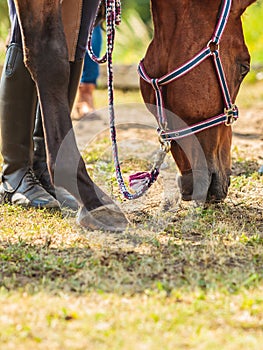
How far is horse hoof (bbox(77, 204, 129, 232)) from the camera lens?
287 cm

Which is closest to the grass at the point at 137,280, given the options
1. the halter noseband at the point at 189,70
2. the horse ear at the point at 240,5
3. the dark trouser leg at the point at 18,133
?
the dark trouser leg at the point at 18,133

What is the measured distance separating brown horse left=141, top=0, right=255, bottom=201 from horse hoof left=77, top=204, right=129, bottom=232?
17.7 inches

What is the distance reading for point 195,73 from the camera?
3014mm

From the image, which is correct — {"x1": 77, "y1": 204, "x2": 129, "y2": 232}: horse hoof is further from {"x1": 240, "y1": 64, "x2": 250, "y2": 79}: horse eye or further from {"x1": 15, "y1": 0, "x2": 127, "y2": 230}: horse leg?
{"x1": 240, "y1": 64, "x2": 250, "y2": 79}: horse eye

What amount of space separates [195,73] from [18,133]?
40.1 inches

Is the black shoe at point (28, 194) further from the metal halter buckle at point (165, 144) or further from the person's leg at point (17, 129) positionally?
the metal halter buckle at point (165, 144)

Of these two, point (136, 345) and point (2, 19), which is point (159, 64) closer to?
point (136, 345)

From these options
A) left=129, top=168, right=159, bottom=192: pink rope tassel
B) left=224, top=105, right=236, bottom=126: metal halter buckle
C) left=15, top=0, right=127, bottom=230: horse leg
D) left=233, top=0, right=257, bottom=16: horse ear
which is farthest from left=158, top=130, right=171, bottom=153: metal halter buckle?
left=233, top=0, right=257, bottom=16: horse ear

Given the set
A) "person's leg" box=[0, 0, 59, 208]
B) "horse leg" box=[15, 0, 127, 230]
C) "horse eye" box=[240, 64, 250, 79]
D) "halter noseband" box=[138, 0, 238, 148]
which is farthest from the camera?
"person's leg" box=[0, 0, 59, 208]

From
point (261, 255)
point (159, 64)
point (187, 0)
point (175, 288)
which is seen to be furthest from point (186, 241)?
point (187, 0)

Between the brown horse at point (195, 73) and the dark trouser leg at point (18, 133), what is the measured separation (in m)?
0.70

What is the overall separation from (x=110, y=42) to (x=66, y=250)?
99 centimetres

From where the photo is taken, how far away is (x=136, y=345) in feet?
6.04

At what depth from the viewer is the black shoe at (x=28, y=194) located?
11.4ft
